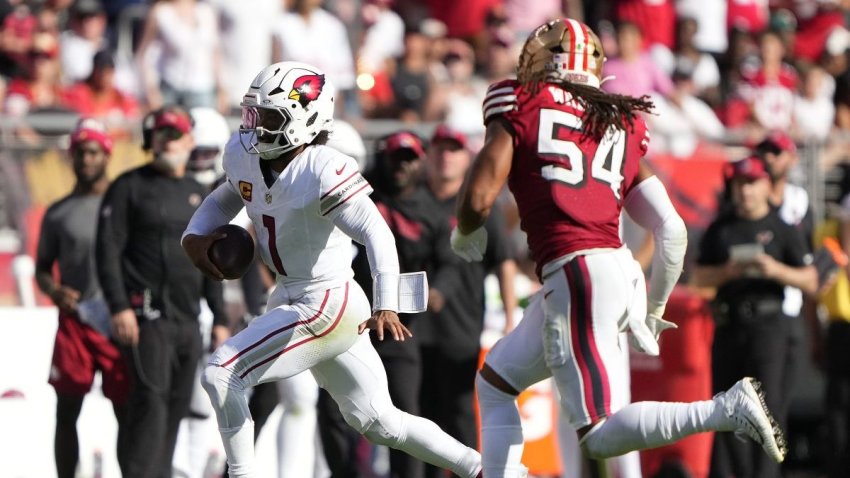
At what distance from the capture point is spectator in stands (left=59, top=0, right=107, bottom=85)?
12.6m

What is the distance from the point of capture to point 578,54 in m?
6.55

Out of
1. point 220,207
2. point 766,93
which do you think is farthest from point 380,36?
point 220,207

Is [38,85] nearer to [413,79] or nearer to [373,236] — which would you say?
[413,79]

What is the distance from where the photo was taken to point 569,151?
6.42m

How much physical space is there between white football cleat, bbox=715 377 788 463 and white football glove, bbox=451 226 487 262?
1233mm

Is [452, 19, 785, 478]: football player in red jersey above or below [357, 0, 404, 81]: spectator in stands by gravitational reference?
below

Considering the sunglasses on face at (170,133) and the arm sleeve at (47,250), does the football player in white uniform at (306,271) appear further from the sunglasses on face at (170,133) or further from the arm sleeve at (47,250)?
the arm sleeve at (47,250)

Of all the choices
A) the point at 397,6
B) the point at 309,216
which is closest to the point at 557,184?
the point at 309,216

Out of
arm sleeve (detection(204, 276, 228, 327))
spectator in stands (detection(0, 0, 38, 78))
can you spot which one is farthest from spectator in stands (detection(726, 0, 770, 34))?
arm sleeve (detection(204, 276, 228, 327))

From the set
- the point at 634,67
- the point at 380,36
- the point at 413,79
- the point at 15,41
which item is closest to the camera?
the point at 15,41

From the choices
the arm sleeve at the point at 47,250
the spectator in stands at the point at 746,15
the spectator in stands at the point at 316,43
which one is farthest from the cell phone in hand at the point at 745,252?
the spectator in stands at the point at 746,15

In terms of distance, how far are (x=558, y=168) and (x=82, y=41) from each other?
7091 mm

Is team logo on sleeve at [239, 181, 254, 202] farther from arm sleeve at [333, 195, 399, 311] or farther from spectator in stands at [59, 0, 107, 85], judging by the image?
spectator in stands at [59, 0, 107, 85]

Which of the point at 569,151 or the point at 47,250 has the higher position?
the point at 569,151
